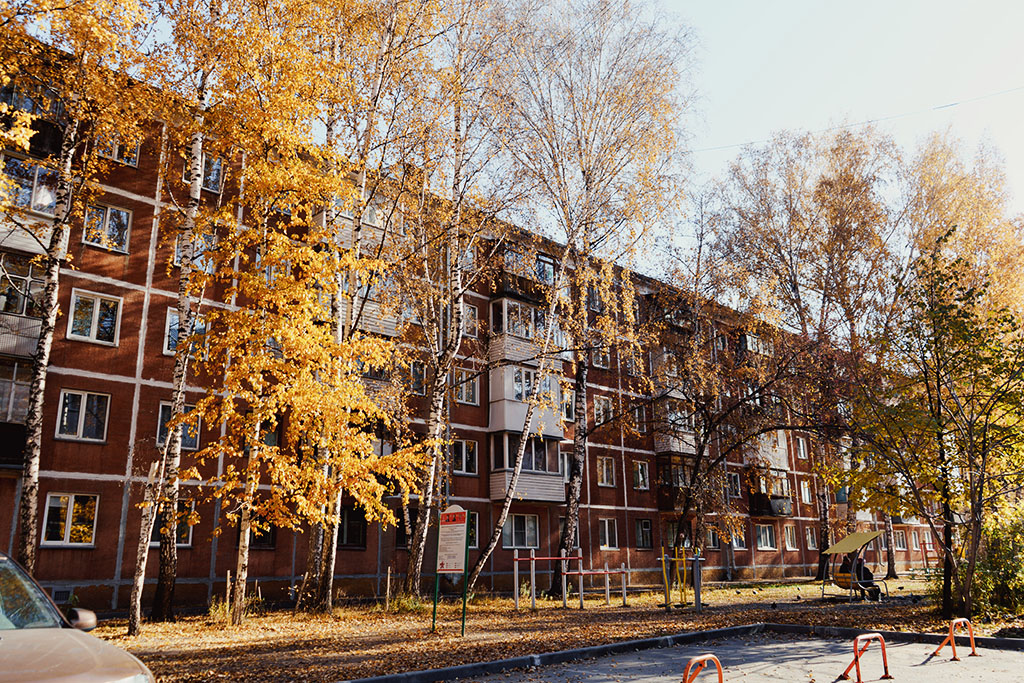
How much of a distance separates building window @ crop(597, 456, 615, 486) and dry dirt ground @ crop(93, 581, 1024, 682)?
14.9 m

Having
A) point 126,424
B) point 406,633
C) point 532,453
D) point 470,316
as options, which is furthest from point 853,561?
point 126,424

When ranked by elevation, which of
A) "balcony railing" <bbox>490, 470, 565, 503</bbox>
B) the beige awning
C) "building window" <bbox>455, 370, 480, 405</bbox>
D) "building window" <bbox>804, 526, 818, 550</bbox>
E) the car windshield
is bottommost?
"building window" <bbox>804, 526, 818, 550</bbox>

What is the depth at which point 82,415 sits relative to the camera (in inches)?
859

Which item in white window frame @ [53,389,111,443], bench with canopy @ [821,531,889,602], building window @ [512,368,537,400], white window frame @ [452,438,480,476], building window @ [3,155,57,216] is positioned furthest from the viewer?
building window @ [512,368,537,400]

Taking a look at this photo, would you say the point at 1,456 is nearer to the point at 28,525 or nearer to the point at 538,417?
the point at 28,525

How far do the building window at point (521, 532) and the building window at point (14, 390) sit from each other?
62.2 ft

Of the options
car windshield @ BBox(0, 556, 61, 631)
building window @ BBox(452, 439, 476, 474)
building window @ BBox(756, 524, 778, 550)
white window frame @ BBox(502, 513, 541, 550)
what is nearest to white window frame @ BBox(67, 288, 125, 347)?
building window @ BBox(452, 439, 476, 474)

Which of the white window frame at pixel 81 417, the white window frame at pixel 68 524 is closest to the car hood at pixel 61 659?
the white window frame at pixel 68 524

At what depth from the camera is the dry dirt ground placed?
1016 cm

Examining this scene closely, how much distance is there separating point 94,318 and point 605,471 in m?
24.3

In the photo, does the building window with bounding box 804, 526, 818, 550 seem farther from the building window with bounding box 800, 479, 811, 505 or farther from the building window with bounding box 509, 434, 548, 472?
the building window with bounding box 509, 434, 548, 472

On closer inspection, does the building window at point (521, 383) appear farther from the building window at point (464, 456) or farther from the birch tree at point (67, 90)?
the birch tree at point (67, 90)

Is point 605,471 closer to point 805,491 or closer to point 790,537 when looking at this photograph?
point 790,537

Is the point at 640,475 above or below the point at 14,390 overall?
below
